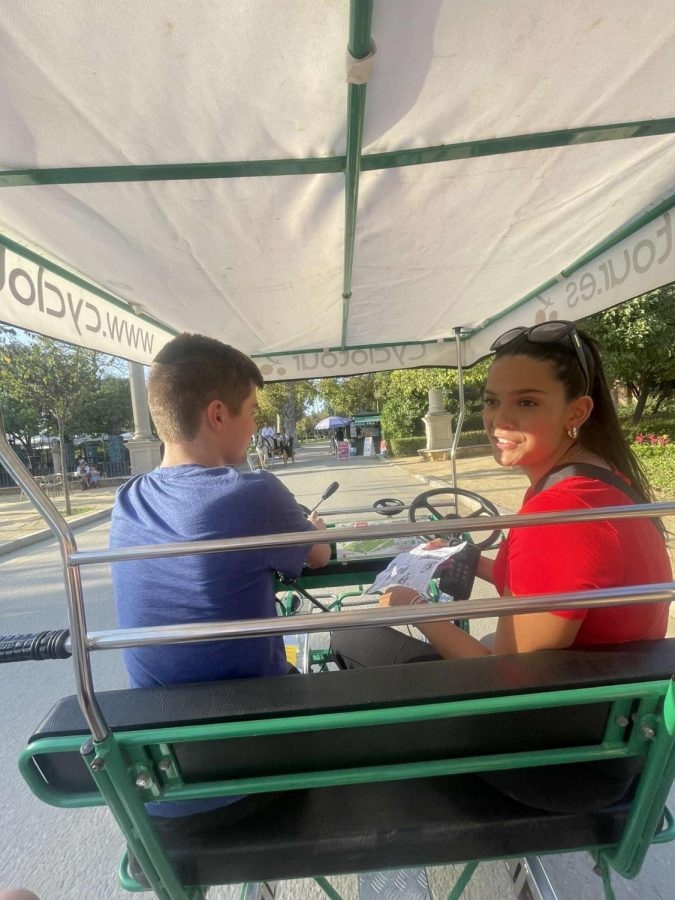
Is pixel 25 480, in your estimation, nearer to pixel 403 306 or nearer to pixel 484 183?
pixel 484 183

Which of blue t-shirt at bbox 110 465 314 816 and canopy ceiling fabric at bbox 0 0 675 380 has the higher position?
canopy ceiling fabric at bbox 0 0 675 380

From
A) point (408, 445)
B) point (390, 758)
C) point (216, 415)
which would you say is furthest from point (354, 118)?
point (408, 445)

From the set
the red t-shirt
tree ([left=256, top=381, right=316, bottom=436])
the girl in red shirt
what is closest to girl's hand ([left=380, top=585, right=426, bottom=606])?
the girl in red shirt

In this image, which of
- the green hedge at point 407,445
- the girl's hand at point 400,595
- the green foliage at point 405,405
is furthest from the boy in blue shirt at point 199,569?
the green hedge at point 407,445

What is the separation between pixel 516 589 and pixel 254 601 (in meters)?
0.63

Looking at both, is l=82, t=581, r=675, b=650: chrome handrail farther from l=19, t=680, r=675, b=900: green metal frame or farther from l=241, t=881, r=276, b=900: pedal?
l=241, t=881, r=276, b=900: pedal

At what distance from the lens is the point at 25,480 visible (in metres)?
A: 0.95

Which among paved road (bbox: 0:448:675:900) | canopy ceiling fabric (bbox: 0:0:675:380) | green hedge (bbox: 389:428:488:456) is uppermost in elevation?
canopy ceiling fabric (bbox: 0:0:675:380)

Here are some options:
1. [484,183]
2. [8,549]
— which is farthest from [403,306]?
[8,549]

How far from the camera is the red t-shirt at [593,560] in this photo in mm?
1119

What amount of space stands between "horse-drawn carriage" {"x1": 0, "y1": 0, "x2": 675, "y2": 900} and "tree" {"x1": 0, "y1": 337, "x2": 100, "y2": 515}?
40.7 feet

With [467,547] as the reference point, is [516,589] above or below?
above

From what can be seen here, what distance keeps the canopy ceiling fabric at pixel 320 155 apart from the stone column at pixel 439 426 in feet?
39.6

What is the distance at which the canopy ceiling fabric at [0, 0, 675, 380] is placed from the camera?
1.27 meters
